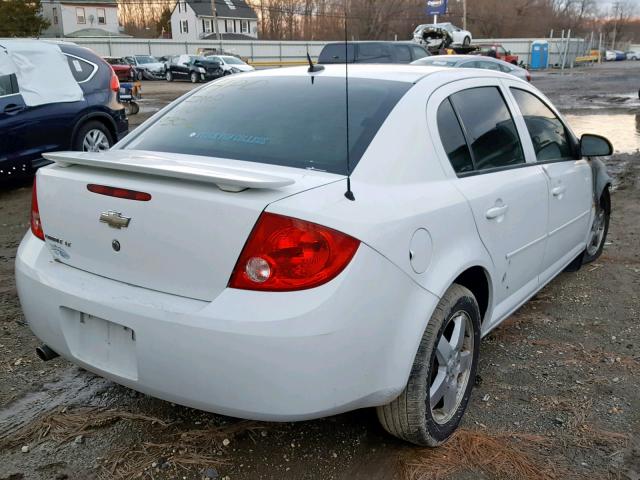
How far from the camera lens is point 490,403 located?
122 inches

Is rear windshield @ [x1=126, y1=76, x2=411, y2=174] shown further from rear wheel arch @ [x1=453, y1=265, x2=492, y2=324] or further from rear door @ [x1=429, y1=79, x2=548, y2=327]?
rear wheel arch @ [x1=453, y1=265, x2=492, y2=324]

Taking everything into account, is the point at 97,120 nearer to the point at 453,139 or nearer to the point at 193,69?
the point at 453,139

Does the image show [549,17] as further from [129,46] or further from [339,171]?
[339,171]

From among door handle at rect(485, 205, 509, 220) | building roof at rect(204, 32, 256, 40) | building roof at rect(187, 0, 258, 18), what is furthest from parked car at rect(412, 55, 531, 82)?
building roof at rect(187, 0, 258, 18)

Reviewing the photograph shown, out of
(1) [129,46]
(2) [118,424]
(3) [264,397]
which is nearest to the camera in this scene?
(3) [264,397]

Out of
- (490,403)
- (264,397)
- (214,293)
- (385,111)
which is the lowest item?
(490,403)

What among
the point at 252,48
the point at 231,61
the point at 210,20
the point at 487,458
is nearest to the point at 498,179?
the point at 487,458

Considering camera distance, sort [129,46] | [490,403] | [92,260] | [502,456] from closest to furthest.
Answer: [92,260] → [502,456] → [490,403] → [129,46]

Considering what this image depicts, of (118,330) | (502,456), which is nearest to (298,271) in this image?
(118,330)

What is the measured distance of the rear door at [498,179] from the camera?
2.88 meters

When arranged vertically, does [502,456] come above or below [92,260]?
below

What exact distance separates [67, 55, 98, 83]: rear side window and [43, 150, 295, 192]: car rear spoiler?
5840 millimetres

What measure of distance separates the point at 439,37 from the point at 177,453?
33809mm

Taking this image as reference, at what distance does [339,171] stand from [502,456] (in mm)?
1433
